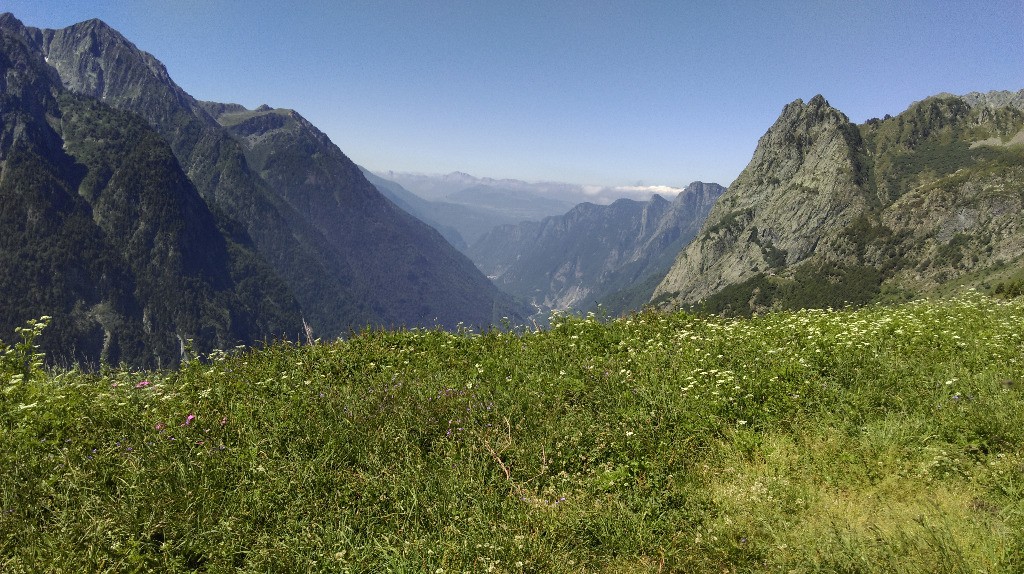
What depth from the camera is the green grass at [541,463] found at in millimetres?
4520

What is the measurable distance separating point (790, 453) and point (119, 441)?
8408 millimetres

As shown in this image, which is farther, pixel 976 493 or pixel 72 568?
pixel 976 493

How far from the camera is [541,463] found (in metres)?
6.22

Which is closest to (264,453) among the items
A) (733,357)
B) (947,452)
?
(733,357)

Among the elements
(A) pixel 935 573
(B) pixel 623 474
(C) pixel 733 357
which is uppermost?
(C) pixel 733 357

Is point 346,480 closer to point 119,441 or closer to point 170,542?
point 170,542

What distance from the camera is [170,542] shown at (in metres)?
4.41

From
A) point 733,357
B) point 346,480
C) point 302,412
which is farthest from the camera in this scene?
point 733,357

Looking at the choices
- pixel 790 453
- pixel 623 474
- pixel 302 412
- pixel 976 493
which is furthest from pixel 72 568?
pixel 976 493

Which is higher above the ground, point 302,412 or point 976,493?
point 976,493

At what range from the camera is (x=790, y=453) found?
612cm

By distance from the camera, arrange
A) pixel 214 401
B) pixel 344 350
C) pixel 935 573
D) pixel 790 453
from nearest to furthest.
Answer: pixel 935 573 → pixel 790 453 → pixel 214 401 → pixel 344 350

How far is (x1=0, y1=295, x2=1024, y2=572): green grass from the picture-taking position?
4.52 m

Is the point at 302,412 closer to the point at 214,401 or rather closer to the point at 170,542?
the point at 214,401
